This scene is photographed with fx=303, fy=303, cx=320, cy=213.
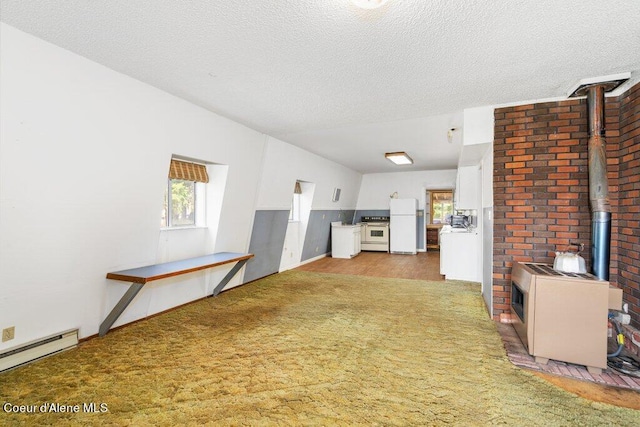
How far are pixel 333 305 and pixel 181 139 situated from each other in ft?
9.26

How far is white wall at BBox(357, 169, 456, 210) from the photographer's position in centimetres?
916

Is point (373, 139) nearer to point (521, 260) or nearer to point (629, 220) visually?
point (521, 260)

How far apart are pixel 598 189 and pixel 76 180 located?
466 centimetres

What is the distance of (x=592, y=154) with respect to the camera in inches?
113

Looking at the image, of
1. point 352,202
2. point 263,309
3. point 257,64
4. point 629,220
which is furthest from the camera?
point 352,202

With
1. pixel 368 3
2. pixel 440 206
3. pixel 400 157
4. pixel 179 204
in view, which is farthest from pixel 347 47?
pixel 440 206

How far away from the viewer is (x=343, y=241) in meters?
8.33

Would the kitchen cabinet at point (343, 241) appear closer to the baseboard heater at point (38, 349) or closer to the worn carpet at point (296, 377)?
the worn carpet at point (296, 377)

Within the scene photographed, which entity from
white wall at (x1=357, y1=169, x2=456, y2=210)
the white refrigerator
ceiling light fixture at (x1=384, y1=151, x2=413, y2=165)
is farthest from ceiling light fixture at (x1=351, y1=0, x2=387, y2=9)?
white wall at (x1=357, y1=169, x2=456, y2=210)

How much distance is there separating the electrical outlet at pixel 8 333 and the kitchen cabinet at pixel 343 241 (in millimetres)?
6641

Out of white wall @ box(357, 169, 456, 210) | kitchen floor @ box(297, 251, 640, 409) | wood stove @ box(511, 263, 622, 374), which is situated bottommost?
Result: kitchen floor @ box(297, 251, 640, 409)

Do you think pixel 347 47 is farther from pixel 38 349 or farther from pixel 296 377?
pixel 38 349

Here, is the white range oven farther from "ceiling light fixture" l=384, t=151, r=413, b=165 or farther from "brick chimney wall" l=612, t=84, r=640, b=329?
"brick chimney wall" l=612, t=84, r=640, b=329

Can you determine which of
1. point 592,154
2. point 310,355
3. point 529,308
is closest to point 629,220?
point 592,154
